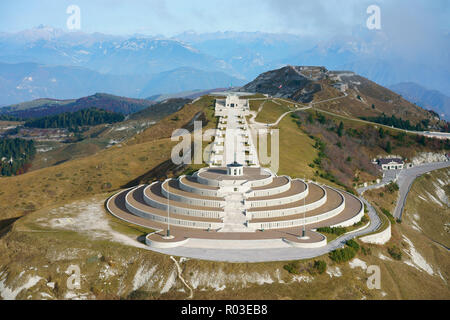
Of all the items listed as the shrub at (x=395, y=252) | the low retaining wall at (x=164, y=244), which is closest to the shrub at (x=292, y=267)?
the low retaining wall at (x=164, y=244)

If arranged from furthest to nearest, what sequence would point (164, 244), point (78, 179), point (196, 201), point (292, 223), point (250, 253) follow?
point (78, 179) → point (196, 201) → point (292, 223) → point (164, 244) → point (250, 253)

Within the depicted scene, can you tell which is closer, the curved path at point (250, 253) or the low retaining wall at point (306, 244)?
the curved path at point (250, 253)

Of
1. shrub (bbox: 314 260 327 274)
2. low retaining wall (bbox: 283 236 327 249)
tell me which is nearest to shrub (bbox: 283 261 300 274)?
shrub (bbox: 314 260 327 274)

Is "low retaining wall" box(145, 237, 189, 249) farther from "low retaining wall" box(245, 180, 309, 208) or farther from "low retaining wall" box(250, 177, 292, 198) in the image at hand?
"low retaining wall" box(250, 177, 292, 198)

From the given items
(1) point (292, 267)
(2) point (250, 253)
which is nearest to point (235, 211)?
(2) point (250, 253)

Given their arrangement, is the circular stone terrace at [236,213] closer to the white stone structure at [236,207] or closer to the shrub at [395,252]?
the white stone structure at [236,207]

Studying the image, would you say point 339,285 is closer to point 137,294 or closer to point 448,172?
point 137,294

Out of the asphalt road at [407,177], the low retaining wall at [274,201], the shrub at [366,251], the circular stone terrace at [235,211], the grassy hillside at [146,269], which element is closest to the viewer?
the grassy hillside at [146,269]

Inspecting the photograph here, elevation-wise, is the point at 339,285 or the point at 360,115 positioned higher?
the point at 360,115

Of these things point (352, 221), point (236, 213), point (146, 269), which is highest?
point (236, 213)

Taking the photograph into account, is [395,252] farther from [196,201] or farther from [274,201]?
[196,201]
